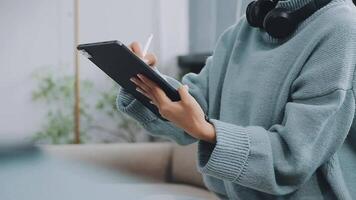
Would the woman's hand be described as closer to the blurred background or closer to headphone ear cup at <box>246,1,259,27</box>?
headphone ear cup at <box>246,1,259,27</box>

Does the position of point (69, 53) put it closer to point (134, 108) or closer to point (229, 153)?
point (134, 108)

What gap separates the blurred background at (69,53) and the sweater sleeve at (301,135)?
183 centimetres

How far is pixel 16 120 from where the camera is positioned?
2.67m

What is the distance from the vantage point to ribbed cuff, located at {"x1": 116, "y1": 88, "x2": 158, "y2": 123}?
0.91 m

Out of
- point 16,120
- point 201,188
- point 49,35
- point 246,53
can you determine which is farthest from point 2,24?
point 246,53

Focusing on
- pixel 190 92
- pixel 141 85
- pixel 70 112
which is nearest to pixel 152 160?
pixel 70 112

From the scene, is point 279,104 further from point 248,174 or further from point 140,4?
point 140,4

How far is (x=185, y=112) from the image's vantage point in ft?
2.22

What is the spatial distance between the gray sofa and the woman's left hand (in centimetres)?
123

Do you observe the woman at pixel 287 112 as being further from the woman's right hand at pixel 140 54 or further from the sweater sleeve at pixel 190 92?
the sweater sleeve at pixel 190 92

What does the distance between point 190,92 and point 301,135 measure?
1.00 feet

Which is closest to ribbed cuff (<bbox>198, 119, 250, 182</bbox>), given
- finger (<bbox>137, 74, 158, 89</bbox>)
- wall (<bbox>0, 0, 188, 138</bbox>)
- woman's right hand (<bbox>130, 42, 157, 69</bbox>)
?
finger (<bbox>137, 74, 158, 89</bbox>)

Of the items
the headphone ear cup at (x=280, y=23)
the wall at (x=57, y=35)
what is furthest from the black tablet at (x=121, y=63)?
the wall at (x=57, y=35)

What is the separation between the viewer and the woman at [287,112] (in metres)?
0.69
